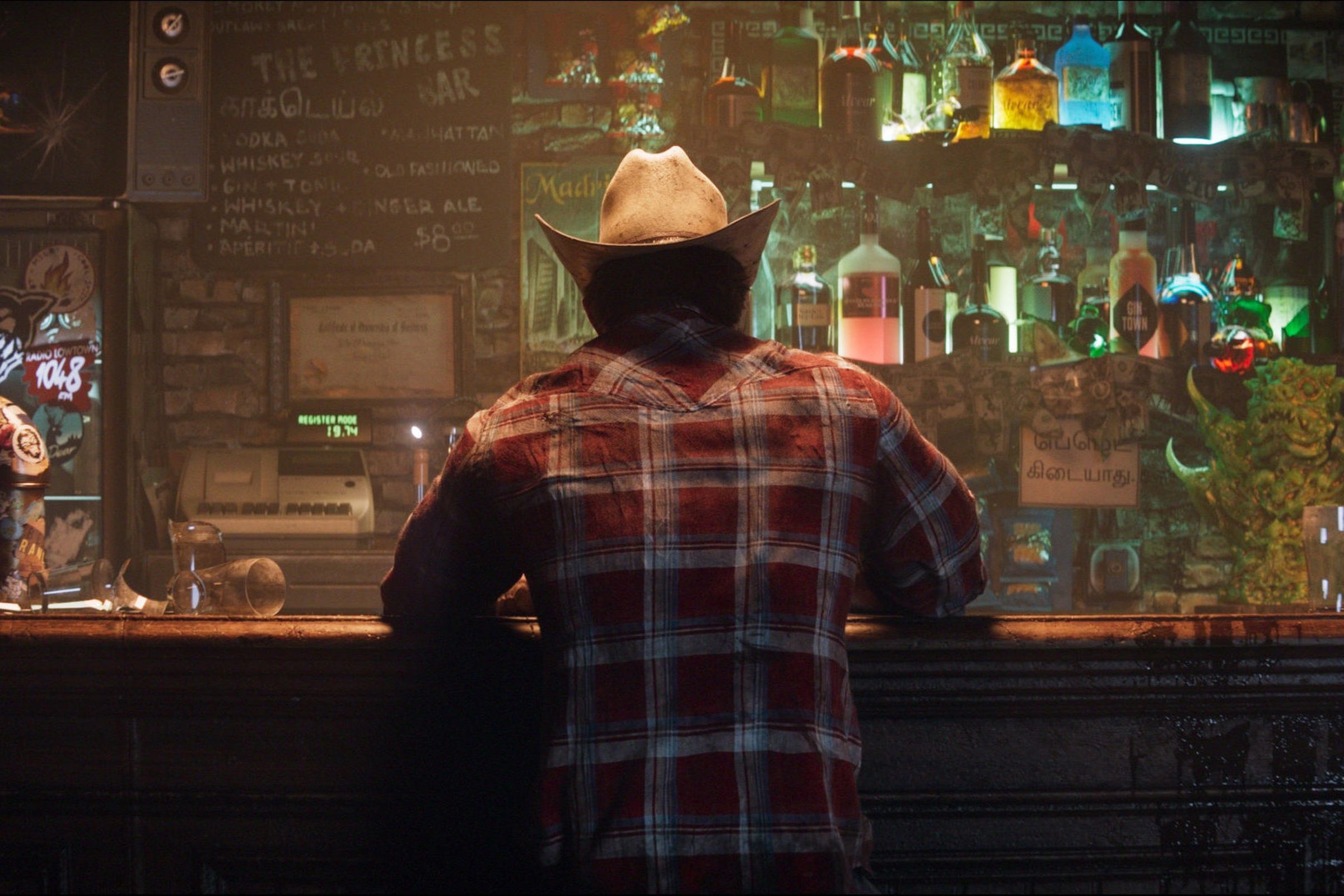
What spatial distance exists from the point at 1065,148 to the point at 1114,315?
0.42 meters

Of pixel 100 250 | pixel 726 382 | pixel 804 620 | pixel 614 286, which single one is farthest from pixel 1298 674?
pixel 100 250

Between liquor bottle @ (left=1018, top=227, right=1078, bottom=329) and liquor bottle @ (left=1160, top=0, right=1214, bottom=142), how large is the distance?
1.24 ft

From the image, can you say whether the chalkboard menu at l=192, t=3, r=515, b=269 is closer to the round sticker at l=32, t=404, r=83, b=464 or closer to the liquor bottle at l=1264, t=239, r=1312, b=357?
the round sticker at l=32, t=404, r=83, b=464

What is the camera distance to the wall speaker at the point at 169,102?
3342 mm

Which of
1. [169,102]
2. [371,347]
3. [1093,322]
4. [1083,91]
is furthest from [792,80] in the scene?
[169,102]

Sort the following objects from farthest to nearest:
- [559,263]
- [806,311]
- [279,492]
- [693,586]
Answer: [559,263]
[279,492]
[806,311]
[693,586]

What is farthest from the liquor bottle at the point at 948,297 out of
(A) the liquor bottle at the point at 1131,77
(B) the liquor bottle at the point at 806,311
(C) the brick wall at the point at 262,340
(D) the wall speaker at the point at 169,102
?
(D) the wall speaker at the point at 169,102

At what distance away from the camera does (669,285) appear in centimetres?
128

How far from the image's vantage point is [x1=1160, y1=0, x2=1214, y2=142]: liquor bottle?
9.21 feet

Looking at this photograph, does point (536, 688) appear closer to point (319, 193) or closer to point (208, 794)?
point (208, 794)

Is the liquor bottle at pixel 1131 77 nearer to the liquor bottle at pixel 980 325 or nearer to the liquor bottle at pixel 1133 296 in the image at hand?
the liquor bottle at pixel 1133 296

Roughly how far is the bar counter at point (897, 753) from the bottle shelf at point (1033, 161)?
1346 millimetres

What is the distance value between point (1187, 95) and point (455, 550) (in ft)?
7.53

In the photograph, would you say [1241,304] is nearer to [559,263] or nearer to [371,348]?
[559,263]
